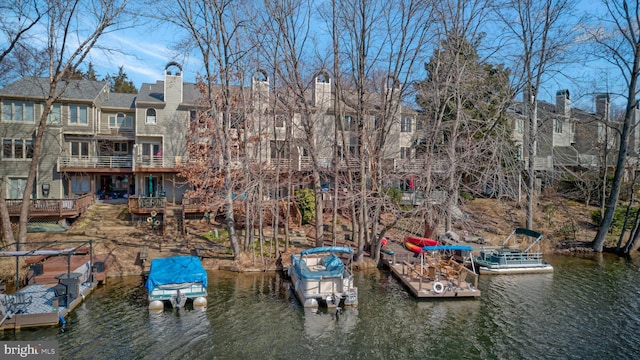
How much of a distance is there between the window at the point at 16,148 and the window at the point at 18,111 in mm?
1757

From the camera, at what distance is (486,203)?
121 ft

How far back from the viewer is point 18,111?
31422mm

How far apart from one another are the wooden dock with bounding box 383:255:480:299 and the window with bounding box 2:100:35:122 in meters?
30.6

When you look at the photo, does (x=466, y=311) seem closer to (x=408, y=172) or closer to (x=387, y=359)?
(x=387, y=359)

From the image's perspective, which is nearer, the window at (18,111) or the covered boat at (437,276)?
the covered boat at (437,276)

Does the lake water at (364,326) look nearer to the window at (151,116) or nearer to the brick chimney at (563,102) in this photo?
the window at (151,116)

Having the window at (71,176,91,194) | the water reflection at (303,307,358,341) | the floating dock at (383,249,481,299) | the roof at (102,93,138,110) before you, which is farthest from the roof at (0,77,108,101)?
the floating dock at (383,249,481,299)

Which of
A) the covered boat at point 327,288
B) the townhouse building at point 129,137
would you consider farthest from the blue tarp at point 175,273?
the townhouse building at point 129,137

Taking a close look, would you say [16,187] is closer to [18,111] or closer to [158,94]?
[18,111]

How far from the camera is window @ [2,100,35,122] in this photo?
3111 centimetres

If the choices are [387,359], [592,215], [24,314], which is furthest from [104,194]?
[592,215]

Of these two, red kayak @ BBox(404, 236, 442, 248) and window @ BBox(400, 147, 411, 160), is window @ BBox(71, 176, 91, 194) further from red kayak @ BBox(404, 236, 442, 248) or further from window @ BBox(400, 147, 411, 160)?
window @ BBox(400, 147, 411, 160)

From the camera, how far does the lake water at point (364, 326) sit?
42.3 feet

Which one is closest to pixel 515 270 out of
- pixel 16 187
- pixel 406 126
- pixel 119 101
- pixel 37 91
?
pixel 406 126
